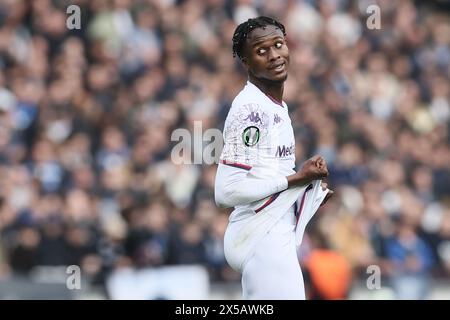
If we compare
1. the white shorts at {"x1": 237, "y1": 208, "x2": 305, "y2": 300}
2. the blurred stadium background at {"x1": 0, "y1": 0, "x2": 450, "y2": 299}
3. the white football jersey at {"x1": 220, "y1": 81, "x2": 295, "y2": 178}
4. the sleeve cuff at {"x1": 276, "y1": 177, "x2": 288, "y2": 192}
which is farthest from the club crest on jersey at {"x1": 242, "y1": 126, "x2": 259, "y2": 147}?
the blurred stadium background at {"x1": 0, "y1": 0, "x2": 450, "y2": 299}

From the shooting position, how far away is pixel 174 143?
13938 millimetres

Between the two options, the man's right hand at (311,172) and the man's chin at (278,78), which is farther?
the man's chin at (278,78)

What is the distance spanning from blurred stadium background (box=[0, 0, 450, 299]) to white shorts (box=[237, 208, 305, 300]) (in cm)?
286

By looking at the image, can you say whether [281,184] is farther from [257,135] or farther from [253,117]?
[253,117]

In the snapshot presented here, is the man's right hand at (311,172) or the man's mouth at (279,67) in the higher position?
the man's mouth at (279,67)

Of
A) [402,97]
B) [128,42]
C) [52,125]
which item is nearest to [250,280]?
[52,125]

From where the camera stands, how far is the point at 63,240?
1228cm

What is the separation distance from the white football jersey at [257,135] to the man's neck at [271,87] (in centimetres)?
3

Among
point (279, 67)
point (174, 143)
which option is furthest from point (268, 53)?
point (174, 143)

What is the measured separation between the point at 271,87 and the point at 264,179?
60 centimetres

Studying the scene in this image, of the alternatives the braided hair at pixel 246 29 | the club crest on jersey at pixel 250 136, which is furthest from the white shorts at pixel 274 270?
the braided hair at pixel 246 29

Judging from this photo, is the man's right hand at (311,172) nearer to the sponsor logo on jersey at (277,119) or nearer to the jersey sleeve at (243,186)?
the jersey sleeve at (243,186)

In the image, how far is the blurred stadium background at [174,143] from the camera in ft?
40.1

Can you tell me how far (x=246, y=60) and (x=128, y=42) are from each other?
320 inches
